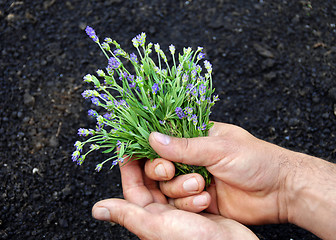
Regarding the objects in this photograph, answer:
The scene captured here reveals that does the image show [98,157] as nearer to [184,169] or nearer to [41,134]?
[41,134]

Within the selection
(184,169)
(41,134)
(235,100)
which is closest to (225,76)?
(235,100)

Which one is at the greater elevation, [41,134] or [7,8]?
[7,8]

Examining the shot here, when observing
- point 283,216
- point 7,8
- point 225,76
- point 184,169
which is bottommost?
point 283,216

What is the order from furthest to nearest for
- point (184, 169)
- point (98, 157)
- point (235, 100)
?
point (235, 100), point (98, 157), point (184, 169)

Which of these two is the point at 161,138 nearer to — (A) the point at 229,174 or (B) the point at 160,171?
(B) the point at 160,171

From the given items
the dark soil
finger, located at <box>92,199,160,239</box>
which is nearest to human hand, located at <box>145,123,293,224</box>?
finger, located at <box>92,199,160,239</box>

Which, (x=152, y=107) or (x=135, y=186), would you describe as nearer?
(x=152, y=107)

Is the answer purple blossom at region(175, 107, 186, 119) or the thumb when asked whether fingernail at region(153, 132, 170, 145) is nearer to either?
the thumb

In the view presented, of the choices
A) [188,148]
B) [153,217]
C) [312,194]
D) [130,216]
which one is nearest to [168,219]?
[153,217]
